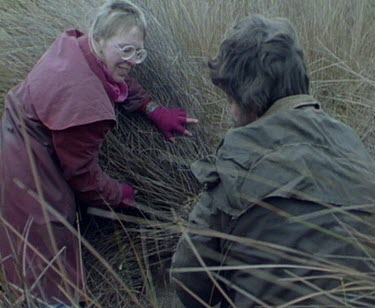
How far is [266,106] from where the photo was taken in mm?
2766

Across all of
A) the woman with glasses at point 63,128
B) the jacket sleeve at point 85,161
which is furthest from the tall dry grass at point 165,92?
the woman with glasses at point 63,128

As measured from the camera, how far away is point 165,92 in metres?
4.46

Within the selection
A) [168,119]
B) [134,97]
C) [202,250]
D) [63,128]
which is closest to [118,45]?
[63,128]

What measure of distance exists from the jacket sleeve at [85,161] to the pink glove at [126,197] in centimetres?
9

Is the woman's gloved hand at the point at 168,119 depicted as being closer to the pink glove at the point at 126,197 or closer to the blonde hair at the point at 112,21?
the pink glove at the point at 126,197

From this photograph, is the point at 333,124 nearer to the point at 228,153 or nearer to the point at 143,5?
the point at 228,153

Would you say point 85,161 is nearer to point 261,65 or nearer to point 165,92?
point 165,92

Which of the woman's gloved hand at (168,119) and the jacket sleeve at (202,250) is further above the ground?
the jacket sleeve at (202,250)

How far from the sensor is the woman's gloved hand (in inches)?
168

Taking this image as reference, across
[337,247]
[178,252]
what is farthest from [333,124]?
[178,252]

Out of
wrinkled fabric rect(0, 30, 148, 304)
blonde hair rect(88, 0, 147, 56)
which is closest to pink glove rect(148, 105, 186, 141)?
wrinkled fabric rect(0, 30, 148, 304)

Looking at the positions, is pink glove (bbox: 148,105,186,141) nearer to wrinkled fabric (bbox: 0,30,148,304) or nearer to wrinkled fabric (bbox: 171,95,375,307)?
wrinkled fabric (bbox: 0,30,148,304)

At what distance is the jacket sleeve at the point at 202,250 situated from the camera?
2.71 meters

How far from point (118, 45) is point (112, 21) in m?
0.10
